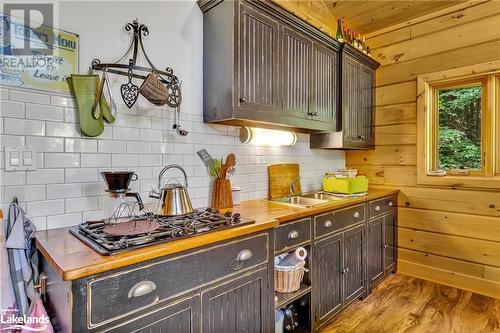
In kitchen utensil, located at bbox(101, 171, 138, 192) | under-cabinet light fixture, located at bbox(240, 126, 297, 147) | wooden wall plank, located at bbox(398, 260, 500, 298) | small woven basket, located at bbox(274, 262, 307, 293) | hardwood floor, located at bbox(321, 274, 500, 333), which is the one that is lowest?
hardwood floor, located at bbox(321, 274, 500, 333)

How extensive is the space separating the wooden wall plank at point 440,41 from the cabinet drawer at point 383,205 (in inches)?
58.1

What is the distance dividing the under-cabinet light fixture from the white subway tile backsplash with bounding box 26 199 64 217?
1250 mm

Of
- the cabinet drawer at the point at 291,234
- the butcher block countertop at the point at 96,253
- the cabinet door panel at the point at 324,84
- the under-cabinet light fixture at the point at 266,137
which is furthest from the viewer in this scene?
the cabinet door panel at the point at 324,84

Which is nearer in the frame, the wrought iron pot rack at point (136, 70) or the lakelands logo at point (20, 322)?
the lakelands logo at point (20, 322)

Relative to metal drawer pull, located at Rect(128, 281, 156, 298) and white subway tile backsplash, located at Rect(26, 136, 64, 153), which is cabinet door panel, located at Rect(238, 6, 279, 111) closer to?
white subway tile backsplash, located at Rect(26, 136, 64, 153)

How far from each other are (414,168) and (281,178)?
1.47m

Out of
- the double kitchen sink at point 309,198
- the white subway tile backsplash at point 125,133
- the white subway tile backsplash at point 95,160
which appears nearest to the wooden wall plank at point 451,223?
the double kitchen sink at point 309,198

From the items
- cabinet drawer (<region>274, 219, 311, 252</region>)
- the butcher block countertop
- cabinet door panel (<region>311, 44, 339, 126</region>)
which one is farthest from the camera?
cabinet door panel (<region>311, 44, 339, 126</region>)

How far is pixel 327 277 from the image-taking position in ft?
6.59

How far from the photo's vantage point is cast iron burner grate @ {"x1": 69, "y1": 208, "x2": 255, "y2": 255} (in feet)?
3.49

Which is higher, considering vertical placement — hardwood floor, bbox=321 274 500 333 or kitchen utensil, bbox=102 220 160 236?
kitchen utensil, bbox=102 220 160 236

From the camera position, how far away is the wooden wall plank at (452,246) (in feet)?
8.29

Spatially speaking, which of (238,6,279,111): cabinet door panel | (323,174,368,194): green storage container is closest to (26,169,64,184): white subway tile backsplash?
(238,6,279,111): cabinet door panel

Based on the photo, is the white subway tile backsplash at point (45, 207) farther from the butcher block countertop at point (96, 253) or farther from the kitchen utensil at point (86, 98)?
the kitchen utensil at point (86, 98)
